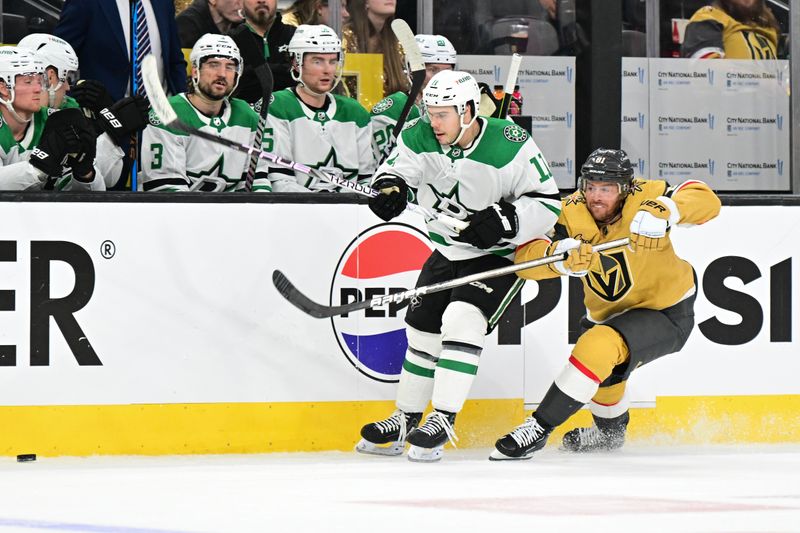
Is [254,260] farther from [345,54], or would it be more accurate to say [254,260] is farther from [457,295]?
[345,54]

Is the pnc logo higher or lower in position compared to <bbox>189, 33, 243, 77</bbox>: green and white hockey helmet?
lower

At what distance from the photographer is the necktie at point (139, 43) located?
5109mm

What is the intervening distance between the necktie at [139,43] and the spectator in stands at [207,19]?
488 mm

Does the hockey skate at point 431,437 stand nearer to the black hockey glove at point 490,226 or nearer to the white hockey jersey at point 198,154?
the black hockey glove at point 490,226

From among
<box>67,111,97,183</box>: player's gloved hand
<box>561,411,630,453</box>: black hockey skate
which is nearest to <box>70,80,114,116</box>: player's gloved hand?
<box>67,111,97,183</box>: player's gloved hand

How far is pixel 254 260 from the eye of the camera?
4562 millimetres

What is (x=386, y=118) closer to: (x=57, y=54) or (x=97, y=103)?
(x=97, y=103)

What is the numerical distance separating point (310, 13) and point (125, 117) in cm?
164

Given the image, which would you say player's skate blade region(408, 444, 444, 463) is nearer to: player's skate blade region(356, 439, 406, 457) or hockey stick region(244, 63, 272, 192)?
player's skate blade region(356, 439, 406, 457)

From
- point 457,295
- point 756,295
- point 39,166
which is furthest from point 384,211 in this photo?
point 756,295

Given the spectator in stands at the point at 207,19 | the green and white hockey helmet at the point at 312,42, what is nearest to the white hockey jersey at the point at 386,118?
the green and white hockey helmet at the point at 312,42

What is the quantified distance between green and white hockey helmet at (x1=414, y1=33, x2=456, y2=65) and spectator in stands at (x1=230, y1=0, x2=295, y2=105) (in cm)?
50

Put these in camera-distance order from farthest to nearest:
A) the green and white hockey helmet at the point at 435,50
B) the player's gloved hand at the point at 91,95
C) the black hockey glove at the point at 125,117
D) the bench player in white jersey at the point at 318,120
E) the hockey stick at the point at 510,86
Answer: the green and white hockey helmet at the point at 435,50 < the hockey stick at the point at 510,86 < the bench player in white jersey at the point at 318,120 < the player's gloved hand at the point at 91,95 < the black hockey glove at the point at 125,117

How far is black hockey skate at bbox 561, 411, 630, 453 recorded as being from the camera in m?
4.61
